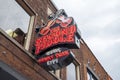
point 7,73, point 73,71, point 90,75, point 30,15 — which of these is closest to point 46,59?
point 7,73

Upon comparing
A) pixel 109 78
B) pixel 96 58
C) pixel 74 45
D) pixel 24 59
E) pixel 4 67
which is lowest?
pixel 109 78

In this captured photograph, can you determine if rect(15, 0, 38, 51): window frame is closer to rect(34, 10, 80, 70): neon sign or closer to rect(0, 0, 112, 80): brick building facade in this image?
rect(0, 0, 112, 80): brick building facade

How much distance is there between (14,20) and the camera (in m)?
11.3

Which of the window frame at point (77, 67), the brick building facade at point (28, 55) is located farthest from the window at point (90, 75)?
the window frame at point (77, 67)

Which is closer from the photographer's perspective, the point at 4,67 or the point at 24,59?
the point at 4,67

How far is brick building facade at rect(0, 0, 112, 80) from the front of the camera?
9198 millimetres

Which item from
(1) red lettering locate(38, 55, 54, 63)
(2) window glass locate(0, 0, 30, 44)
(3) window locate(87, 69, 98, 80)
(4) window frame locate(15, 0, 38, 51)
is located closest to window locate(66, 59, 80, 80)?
(3) window locate(87, 69, 98, 80)

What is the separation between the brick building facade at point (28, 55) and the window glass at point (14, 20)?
0.18 feet

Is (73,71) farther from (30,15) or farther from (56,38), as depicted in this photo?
(56,38)

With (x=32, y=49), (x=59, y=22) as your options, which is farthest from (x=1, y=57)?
(x=59, y=22)

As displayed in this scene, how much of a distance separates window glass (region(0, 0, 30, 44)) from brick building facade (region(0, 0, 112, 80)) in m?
0.06

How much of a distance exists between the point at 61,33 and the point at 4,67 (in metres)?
3.26

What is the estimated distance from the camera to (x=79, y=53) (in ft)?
56.1

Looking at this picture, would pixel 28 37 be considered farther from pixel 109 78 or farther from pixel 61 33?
pixel 109 78
